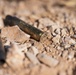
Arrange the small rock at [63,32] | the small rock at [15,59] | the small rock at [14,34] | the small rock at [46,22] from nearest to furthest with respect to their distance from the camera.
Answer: the small rock at [15,59] < the small rock at [14,34] < the small rock at [63,32] < the small rock at [46,22]

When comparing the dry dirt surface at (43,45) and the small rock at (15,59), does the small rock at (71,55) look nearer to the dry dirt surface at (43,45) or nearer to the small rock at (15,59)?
the dry dirt surface at (43,45)

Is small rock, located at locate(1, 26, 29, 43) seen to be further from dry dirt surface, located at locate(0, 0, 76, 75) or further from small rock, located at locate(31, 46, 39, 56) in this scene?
small rock, located at locate(31, 46, 39, 56)

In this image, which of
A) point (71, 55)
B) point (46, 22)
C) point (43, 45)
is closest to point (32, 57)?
point (43, 45)

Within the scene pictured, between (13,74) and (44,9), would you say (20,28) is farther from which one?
(44,9)

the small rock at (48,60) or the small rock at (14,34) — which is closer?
the small rock at (48,60)

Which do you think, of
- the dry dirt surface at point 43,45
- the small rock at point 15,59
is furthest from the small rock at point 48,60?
the small rock at point 15,59

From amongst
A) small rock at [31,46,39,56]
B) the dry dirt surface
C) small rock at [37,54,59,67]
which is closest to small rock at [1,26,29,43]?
the dry dirt surface

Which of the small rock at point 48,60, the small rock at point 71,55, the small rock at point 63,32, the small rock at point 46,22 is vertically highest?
the small rock at point 46,22

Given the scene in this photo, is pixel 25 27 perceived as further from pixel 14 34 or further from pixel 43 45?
pixel 43 45
